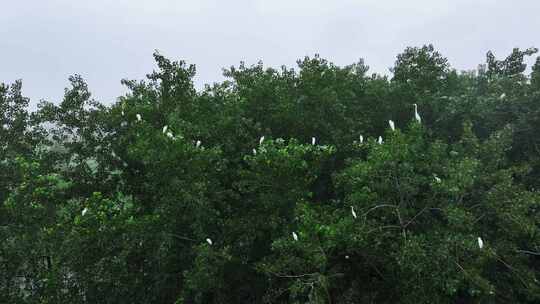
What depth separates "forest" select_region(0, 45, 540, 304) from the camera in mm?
9305

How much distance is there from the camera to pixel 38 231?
41.5 ft

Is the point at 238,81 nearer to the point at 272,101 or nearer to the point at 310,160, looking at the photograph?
the point at 272,101

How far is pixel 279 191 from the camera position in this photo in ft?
34.6

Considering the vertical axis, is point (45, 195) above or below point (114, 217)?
above

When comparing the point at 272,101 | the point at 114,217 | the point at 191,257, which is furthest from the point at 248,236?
the point at 272,101

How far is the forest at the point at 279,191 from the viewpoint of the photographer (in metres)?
9.30

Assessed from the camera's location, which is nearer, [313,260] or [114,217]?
[313,260]

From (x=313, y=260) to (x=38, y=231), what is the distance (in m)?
8.10

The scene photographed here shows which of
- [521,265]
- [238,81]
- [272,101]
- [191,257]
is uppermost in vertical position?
[238,81]

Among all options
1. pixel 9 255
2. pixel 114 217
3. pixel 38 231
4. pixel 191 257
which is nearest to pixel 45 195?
pixel 38 231

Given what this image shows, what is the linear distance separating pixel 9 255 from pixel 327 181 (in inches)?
357

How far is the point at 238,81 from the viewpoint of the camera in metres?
14.5

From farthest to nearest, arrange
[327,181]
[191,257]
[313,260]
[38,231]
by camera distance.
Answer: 1. [327,181]
2. [38,231]
3. [191,257]
4. [313,260]

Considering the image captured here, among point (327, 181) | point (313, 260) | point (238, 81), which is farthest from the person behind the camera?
point (238, 81)
